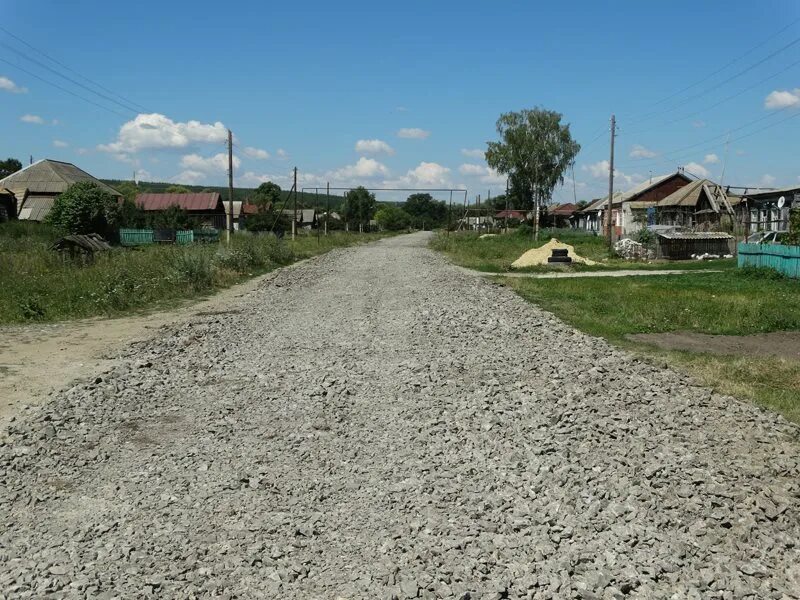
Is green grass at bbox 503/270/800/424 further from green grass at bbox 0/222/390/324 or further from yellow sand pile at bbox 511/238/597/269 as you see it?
green grass at bbox 0/222/390/324

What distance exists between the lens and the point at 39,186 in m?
62.5

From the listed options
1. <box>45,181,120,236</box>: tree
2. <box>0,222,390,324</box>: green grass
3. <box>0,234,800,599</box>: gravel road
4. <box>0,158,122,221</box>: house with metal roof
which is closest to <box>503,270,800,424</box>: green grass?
<box>0,234,800,599</box>: gravel road

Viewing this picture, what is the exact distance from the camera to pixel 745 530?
4.53m

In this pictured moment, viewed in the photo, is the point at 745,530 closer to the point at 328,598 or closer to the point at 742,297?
the point at 328,598

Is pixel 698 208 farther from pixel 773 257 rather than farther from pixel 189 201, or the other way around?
pixel 189 201

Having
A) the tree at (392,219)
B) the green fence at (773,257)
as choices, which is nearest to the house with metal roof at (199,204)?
the tree at (392,219)

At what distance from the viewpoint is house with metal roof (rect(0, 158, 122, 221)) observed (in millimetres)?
59688

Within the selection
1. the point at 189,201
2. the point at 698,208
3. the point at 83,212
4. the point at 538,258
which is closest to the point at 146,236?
the point at 83,212

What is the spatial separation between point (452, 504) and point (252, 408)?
3.10 m

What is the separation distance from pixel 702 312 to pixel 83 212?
40.2m

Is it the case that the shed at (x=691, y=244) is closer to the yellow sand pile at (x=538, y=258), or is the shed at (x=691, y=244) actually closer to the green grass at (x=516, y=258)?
the green grass at (x=516, y=258)

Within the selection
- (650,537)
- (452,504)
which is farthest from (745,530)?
(452,504)

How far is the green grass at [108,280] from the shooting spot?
15.4 metres

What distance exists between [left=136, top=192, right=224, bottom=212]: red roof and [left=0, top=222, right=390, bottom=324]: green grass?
4946 centimetres
